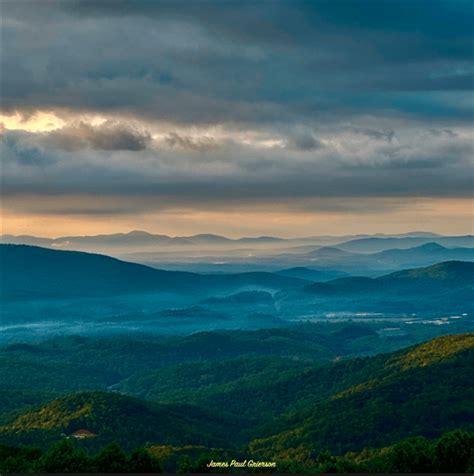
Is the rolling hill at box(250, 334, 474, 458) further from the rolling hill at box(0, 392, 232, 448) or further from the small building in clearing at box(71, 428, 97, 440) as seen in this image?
the small building in clearing at box(71, 428, 97, 440)

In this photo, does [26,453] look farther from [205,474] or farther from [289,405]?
[289,405]

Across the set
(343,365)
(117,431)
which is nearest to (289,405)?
(343,365)

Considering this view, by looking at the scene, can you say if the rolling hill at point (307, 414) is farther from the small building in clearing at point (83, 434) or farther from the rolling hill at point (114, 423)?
the small building in clearing at point (83, 434)

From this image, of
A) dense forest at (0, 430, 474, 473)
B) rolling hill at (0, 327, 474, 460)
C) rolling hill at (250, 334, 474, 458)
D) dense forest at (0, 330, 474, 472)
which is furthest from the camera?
rolling hill at (0, 327, 474, 460)

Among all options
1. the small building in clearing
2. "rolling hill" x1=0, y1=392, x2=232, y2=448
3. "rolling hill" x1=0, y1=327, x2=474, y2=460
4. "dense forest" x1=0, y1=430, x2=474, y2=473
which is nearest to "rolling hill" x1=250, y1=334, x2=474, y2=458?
"rolling hill" x1=0, y1=327, x2=474, y2=460

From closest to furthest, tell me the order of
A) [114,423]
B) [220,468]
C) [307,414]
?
[220,468]
[114,423]
[307,414]

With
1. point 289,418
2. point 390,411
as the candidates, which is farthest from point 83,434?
point 390,411

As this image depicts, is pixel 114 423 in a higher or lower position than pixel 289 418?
higher

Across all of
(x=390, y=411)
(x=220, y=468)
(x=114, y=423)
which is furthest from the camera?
(x=390, y=411)

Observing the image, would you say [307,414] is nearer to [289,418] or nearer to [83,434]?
[289,418]

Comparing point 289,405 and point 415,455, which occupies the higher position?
point 415,455

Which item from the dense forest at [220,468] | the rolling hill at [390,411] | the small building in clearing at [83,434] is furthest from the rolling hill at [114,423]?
the dense forest at [220,468]
